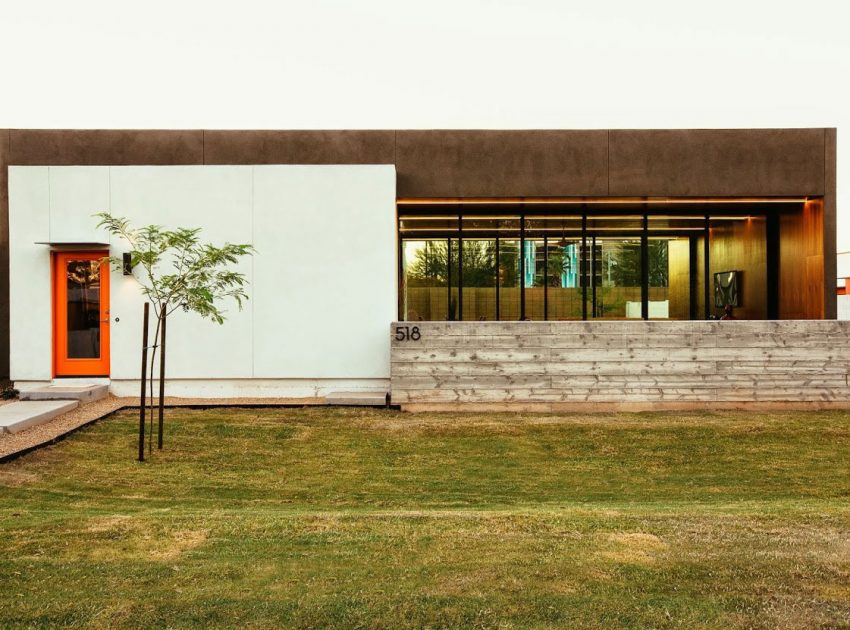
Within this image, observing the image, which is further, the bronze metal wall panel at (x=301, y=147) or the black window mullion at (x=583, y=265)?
the black window mullion at (x=583, y=265)

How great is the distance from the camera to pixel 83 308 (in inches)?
401

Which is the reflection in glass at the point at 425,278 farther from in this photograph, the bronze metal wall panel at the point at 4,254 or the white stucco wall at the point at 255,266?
the bronze metal wall panel at the point at 4,254

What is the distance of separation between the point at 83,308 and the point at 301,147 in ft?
15.2

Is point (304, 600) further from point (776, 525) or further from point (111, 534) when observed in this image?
point (776, 525)

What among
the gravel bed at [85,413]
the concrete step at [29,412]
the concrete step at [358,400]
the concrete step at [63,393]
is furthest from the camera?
the concrete step at [358,400]

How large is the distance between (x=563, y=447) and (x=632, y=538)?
3473 mm

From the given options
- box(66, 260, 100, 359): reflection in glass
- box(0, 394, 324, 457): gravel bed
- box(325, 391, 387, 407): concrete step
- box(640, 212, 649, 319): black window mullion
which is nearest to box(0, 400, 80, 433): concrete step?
box(0, 394, 324, 457): gravel bed

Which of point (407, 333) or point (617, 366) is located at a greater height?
point (407, 333)

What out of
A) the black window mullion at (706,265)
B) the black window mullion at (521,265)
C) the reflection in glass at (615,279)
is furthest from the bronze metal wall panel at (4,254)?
the black window mullion at (706,265)

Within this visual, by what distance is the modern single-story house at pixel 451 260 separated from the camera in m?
9.42

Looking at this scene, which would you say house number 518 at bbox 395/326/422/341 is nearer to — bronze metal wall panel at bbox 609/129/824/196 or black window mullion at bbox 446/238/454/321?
black window mullion at bbox 446/238/454/321

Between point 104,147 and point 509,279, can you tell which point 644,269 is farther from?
point 104,147

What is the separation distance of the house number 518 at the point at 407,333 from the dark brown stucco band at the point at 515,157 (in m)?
3.15

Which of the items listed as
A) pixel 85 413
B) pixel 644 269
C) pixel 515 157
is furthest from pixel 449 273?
pixel 85 413
